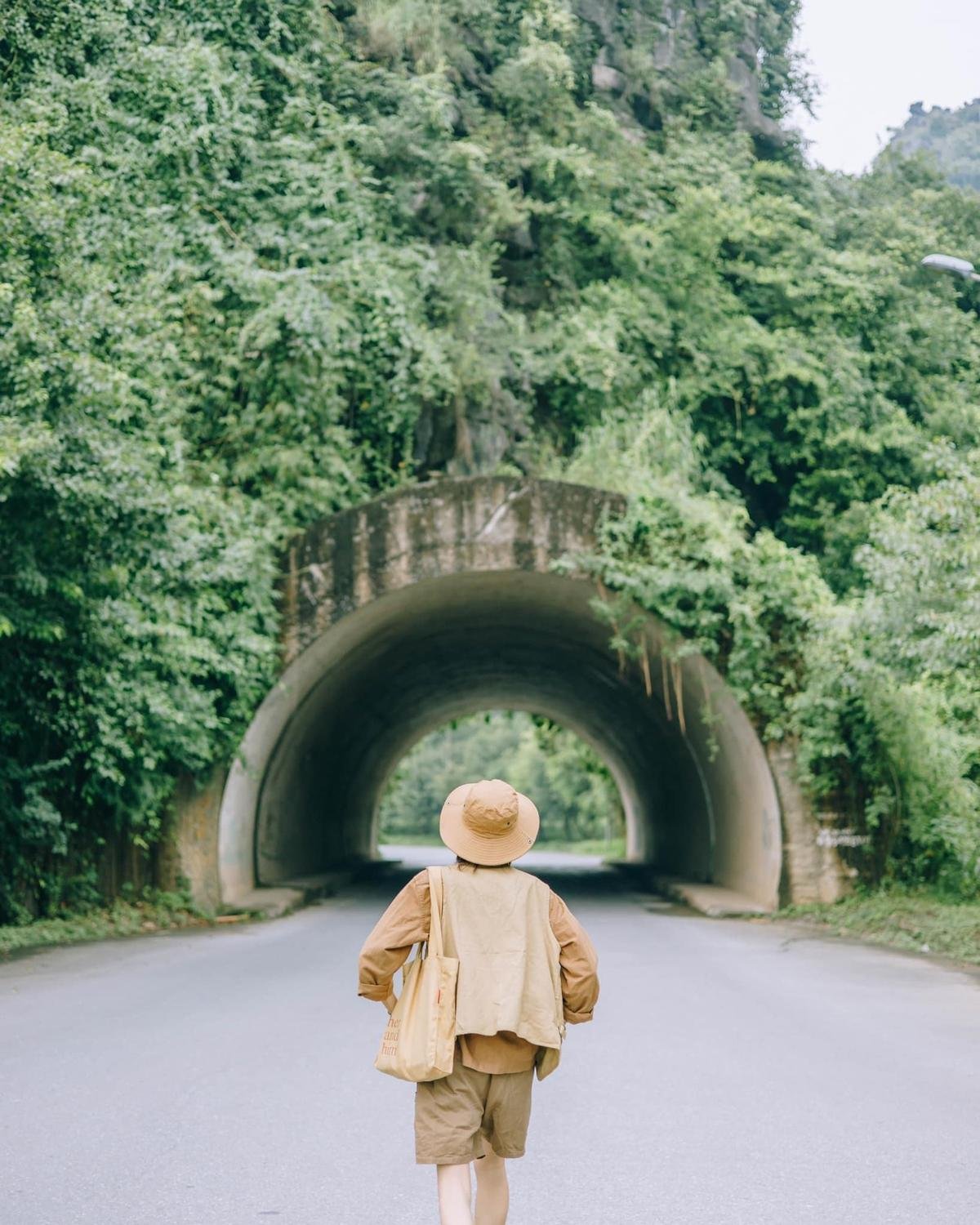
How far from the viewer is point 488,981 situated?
354 cm

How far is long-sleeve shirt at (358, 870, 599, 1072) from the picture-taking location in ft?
11.6

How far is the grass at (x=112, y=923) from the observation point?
12380 millimetres

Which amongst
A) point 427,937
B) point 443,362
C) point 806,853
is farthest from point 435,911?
point 443,362

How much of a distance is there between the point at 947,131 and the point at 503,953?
96.7 metres

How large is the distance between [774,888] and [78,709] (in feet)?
25.9

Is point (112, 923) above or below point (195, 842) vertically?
below

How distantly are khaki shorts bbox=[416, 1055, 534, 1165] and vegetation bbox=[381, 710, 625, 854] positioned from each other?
47036 millimetres

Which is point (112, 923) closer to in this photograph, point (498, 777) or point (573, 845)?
point (498, 777)

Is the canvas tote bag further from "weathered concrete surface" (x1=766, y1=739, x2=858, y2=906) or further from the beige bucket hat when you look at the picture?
"weathered concrete surface" (x1=766, y1=739, x2=858, y2=906)

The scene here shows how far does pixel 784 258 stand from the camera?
2205 cm

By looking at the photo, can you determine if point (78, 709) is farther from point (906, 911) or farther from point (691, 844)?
point (691, 844)

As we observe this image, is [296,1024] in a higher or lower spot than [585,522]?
lower

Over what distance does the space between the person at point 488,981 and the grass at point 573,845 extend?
32.7m

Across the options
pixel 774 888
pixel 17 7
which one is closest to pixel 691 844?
pixel 774 888
